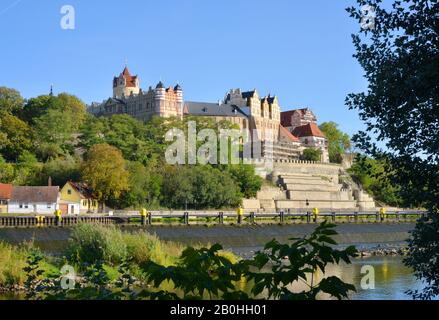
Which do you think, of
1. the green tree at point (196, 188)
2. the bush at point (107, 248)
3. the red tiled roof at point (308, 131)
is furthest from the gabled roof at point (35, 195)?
the red tiled roof at point (308, 131)

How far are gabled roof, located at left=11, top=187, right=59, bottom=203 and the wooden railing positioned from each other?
37.0ft

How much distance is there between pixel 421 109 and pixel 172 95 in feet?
329

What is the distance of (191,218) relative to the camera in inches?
1988

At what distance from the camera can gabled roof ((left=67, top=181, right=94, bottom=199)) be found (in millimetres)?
59031

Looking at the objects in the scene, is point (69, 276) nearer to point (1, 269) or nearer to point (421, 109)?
point (1, 269)

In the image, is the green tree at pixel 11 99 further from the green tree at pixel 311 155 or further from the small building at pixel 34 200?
the green tree at pixel 311 155

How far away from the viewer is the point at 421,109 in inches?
387

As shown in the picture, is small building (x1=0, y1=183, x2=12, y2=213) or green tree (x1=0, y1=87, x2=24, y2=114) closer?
small building (x1=0, y1=183, x2=12, y2=213)

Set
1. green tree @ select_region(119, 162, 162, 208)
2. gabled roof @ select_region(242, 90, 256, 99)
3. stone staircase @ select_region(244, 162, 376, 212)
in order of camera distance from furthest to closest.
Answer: gabled roof @ select_region(242, 90, 256, 99) < stone staircase @ select_region(244, 162, 376, 212) < green tree @ select_region(119, 162, 162, 208)

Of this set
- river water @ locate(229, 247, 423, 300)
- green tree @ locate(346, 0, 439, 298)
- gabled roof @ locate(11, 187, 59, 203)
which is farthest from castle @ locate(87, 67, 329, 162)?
green tree @ locate(346, 0, 439, 298)

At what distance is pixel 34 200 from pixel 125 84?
74.6 metres

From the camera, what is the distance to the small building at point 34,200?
55.3 metres

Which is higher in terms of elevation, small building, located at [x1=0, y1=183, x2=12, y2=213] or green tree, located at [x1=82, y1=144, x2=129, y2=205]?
green tree, located at [x1=82, y1=144, x2=129, y2=205]

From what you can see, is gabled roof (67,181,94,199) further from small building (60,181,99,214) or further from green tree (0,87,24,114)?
green tree (0,87,24,114)
